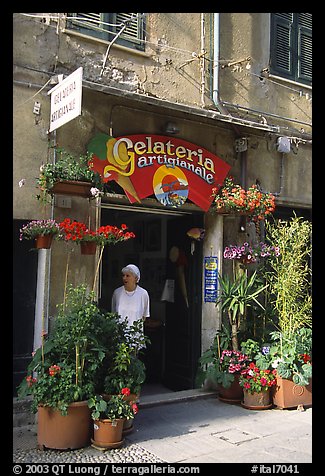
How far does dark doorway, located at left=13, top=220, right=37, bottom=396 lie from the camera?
586cm

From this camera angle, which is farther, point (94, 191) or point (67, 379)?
point (94, 191)

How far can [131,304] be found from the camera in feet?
20.8

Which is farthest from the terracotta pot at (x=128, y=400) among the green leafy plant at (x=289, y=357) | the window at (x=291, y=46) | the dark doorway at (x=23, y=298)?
the window at (x=291, y=46)

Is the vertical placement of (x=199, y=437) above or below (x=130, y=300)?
below

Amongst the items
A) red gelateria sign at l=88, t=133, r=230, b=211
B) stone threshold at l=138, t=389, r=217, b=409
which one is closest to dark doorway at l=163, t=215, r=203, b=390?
stone threshold at l=138, t=389, r=217, b=409

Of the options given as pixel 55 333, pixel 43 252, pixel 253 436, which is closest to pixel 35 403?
pixel 55 333

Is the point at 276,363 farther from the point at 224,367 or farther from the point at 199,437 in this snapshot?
the point at 199,437

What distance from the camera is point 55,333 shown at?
16.9 feet

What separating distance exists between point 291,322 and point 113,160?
10.7 feet

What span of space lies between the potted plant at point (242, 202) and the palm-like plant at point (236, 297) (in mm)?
896

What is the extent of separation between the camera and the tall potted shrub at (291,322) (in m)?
6.45

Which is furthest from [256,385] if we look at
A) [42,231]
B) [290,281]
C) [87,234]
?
[42,231]

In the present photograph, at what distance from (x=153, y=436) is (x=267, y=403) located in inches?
75.1
